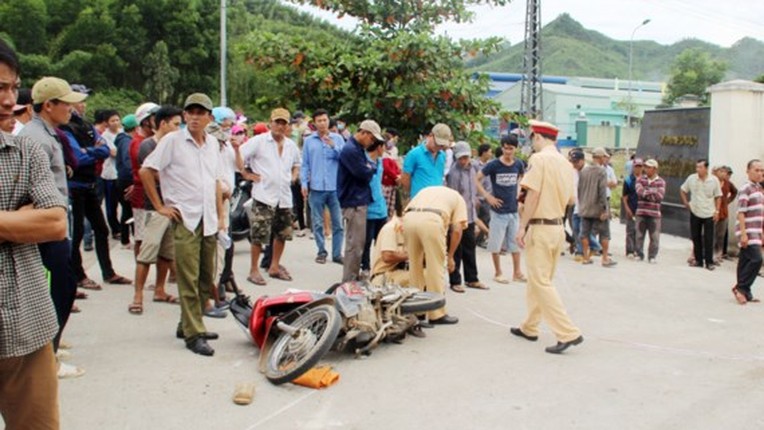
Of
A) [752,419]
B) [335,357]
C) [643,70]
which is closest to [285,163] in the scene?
[335,357]

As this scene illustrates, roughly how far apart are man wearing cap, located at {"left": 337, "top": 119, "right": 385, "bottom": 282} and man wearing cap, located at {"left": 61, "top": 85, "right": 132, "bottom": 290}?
2.37 meters

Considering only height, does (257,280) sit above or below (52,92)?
below

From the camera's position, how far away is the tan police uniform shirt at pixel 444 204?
6355 millimetres

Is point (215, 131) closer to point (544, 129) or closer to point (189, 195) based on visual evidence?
point (189, 195)

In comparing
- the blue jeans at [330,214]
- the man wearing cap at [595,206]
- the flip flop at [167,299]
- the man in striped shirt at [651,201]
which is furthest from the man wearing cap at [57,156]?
the man in striped shirt at [651,201]

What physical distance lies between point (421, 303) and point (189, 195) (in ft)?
6.66

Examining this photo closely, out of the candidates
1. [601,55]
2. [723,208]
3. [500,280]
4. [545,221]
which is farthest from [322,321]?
[601,55]

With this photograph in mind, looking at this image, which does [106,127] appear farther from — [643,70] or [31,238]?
[643,70]

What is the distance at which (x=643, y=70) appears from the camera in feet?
607

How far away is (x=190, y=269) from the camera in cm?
529

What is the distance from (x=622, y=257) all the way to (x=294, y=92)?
617 centimetres

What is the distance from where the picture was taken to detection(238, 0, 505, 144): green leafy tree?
982 cm

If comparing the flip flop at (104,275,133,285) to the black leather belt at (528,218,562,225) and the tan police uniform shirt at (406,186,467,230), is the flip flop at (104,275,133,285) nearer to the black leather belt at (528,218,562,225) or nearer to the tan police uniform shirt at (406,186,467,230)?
the tan police uniform shirt at (406,186,467,230)

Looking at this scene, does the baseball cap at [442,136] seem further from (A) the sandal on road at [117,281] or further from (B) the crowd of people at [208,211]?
(A) the sandal on road at [117,281]
